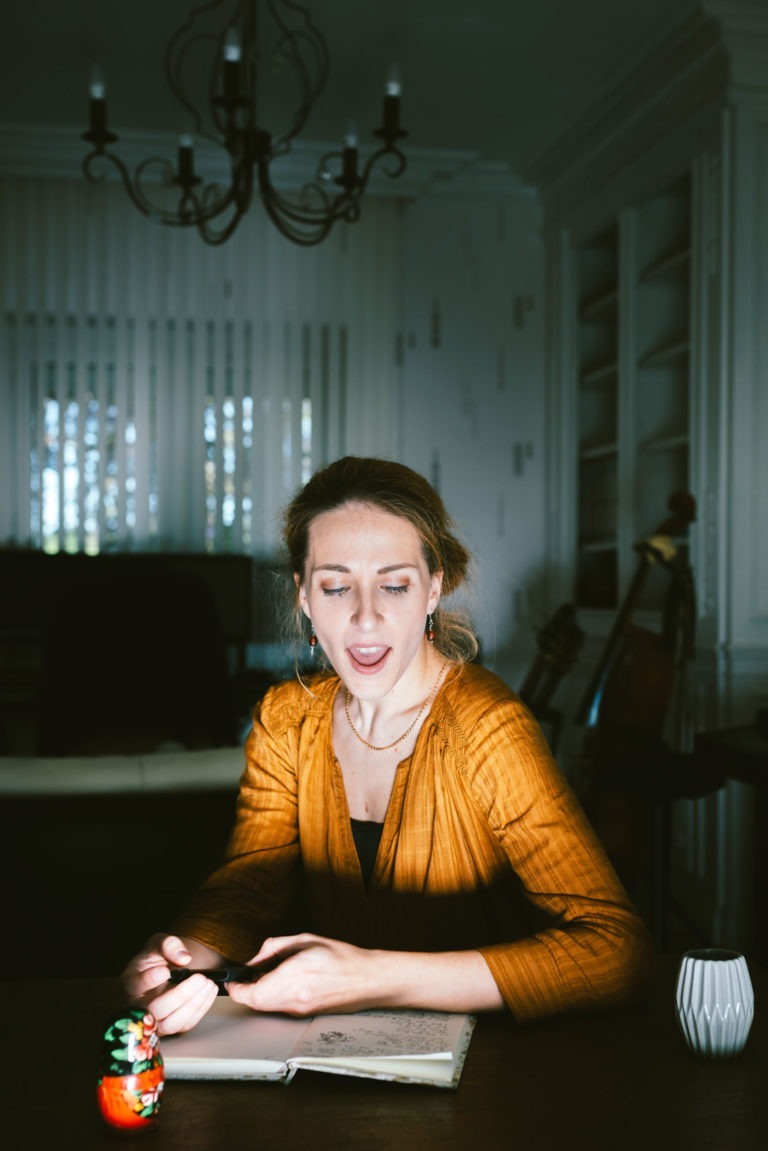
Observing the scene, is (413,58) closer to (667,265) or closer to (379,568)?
(667,265)

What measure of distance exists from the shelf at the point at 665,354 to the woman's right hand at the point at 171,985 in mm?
2900

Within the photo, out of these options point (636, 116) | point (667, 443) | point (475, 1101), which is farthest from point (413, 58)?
point (475, 1101)

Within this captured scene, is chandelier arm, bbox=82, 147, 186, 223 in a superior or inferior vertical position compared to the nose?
superior

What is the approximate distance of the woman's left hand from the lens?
0.98 meters

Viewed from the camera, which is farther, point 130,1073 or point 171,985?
point 171,985

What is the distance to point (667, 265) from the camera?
150 inches

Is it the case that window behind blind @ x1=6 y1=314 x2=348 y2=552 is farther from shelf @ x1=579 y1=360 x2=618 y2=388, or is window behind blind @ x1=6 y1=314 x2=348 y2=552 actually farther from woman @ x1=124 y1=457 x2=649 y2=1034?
woman @ x1=124 y1=457 x2=649 y2=1034

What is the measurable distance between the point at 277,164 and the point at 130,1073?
4614 mm

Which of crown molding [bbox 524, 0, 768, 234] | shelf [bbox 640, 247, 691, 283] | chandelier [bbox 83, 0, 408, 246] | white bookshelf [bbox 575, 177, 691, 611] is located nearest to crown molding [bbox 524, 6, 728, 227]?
crown molding [bbox 524, 0, 768, 234]

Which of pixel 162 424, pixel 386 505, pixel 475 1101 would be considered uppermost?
pixel 162 424

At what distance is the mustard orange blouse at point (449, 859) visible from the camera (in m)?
1.08

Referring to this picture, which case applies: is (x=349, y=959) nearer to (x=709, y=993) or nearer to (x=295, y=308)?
(x=709, y=993)

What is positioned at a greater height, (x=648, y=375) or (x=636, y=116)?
(x=636, y=116)

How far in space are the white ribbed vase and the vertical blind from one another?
4004 mm
